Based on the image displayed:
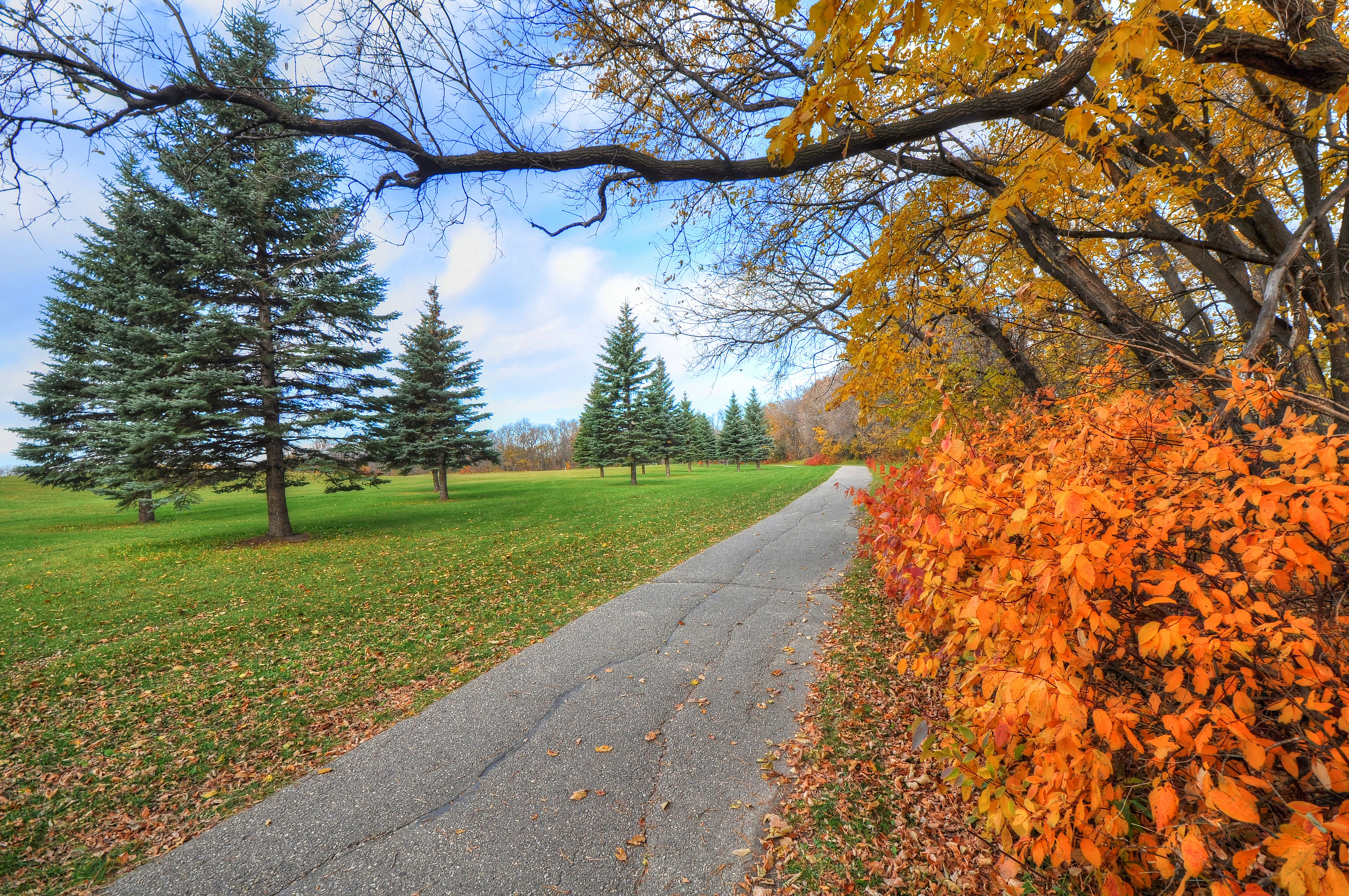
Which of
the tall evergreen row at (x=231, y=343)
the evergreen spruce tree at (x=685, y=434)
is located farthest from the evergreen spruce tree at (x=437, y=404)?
the evergreen spruce tree at (x=685, y=434)

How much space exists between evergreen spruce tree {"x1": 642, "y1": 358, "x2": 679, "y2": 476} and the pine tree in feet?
73.9

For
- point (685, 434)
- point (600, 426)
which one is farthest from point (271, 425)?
point (685, 434)

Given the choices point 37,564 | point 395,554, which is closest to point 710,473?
point 395,554

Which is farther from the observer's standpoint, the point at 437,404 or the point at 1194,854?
the point at 437,404

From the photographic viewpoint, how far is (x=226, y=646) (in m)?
5.53

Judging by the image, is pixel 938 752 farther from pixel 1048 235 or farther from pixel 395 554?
pixel 395 554

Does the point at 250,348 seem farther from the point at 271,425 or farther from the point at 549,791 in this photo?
the point at 549,791

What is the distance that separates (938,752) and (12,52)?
7144mm

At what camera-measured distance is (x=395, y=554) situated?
10.6 metres

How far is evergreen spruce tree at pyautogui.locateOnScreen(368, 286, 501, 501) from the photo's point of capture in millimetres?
21844

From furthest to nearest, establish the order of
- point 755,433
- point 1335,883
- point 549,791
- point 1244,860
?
point 755,433, point 549,791, point 1244,860, point 1335,883

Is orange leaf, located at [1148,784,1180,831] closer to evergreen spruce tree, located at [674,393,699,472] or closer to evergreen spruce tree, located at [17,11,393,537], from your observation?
evergreen spruce tree, located at [17,11,393,537]

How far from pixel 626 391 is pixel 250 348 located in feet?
69.4

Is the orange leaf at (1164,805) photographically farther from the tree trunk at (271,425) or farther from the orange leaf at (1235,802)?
the tree trunk at (271,425)
